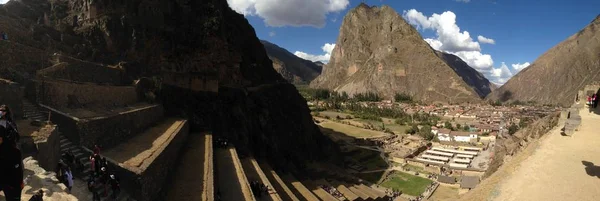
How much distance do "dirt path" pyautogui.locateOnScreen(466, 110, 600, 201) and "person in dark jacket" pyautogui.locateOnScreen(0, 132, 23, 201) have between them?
12.7 metres

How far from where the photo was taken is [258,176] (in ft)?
70.1

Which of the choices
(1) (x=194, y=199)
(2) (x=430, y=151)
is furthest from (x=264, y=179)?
(2) (x=430, y=151)

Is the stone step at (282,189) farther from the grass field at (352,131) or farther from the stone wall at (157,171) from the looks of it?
the grass field at (352,131)

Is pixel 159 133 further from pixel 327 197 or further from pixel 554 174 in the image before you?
pixel 554 174

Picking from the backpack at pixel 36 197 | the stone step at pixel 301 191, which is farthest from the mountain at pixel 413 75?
the backpack at pixel 36 197

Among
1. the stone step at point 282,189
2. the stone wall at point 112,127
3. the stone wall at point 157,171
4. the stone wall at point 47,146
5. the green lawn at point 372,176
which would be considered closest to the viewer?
the stone wall at point 47,146

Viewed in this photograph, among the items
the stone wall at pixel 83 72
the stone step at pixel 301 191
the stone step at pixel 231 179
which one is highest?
the stone wall at pixel 83 72

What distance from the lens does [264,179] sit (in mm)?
20469

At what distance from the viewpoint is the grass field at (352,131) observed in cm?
6675

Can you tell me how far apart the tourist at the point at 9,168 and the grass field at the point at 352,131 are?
60.6m

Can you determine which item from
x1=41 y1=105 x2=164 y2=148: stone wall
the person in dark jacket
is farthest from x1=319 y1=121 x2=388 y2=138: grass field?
the person in dark jacket

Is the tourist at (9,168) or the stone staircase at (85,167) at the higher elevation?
the tourist at (9,168)

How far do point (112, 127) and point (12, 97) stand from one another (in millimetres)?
3417

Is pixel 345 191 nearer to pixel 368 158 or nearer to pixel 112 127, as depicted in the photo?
pixel 112 127
